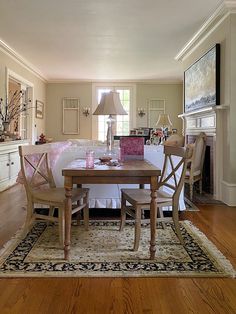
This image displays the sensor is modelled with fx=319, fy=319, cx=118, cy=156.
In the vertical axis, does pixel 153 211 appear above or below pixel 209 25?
below

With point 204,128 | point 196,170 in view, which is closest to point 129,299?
point 196,170

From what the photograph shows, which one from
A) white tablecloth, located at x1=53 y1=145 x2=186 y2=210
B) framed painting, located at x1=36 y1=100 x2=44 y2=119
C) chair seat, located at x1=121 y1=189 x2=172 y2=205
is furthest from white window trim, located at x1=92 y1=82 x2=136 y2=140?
chair seat, located at x1=121 y1=189 x2=172 y2=205

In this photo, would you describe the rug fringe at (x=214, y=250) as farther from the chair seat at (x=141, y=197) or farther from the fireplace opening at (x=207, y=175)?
the fireplace opening at (x=207, y=175)

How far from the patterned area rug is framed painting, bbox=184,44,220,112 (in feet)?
8.22

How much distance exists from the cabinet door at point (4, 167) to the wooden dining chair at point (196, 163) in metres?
2.97

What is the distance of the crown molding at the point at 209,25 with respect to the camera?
4121 mm

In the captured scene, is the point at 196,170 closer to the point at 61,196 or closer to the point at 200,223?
the point at 200,223

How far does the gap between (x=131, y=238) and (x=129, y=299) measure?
3.51 feet

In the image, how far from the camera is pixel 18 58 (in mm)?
6816

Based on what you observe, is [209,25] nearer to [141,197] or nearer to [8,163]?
[141,197]

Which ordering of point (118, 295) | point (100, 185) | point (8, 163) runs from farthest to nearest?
1. point (8, 163)
2. point (100, 185)
3. point (118, 295)

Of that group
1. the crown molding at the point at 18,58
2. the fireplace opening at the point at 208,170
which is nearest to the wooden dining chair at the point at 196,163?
the fireplace opening at the point at 208,170

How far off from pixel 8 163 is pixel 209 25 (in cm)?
398

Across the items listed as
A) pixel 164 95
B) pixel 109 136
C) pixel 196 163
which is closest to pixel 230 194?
pixel 196 163
